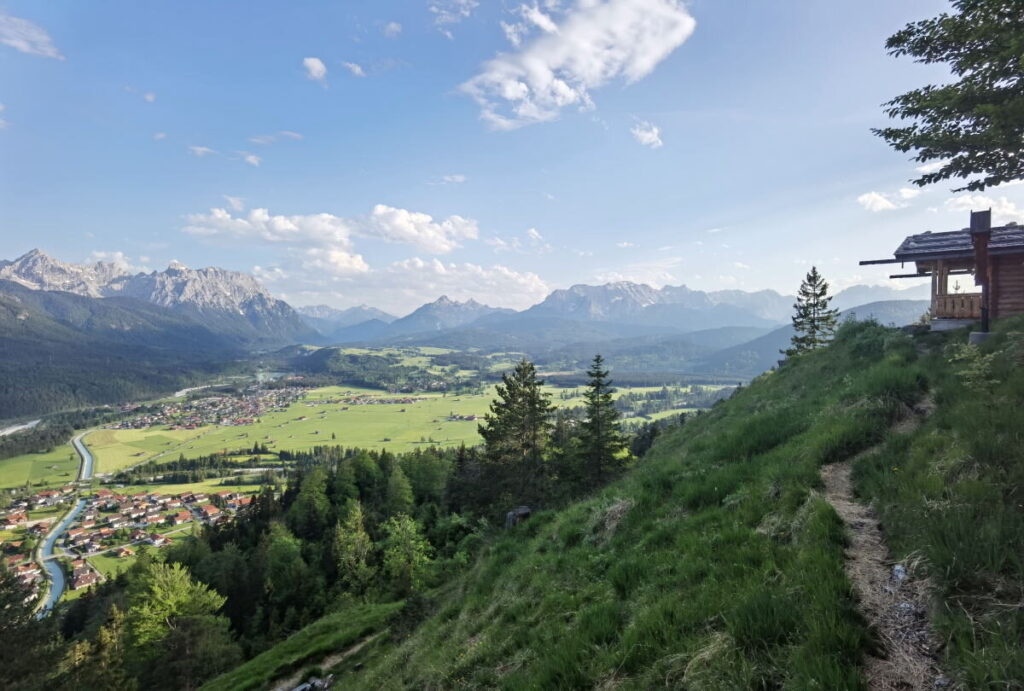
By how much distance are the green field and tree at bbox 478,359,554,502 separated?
162 meters

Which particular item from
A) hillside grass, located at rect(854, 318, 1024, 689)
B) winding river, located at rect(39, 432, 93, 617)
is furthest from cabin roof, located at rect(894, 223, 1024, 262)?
winding river, located at rect(39, 432, 93, 617)

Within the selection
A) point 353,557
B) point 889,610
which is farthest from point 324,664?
point 353,557

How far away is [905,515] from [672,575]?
3188mm

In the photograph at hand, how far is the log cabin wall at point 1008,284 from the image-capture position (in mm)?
19953

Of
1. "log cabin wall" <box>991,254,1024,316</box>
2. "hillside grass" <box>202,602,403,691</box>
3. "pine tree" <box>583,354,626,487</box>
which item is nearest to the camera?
"log cabin wall" <box>991,254,1024,316</box>

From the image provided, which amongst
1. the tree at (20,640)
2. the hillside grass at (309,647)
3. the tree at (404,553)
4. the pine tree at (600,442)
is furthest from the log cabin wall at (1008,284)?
the tree at (20,640)

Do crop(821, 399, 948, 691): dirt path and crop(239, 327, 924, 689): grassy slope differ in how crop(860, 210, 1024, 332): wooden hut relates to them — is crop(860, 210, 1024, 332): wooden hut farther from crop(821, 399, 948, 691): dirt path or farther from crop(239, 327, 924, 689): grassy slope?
crop(821, 399, 948, 691): dirt path

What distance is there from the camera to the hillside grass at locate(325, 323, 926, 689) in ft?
14.8

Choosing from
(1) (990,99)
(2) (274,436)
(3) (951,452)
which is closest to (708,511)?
(3) (951,452)

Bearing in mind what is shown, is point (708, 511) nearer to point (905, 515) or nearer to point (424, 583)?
point (905, 515)

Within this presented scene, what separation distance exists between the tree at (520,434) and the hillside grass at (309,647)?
45.5 ft

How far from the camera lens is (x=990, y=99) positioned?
383 inches

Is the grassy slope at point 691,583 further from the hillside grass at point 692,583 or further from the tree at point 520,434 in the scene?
the tree at point 520,434

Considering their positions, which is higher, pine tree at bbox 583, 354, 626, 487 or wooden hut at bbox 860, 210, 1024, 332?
wooden hut at bbox 860, 210, 1024, 332
